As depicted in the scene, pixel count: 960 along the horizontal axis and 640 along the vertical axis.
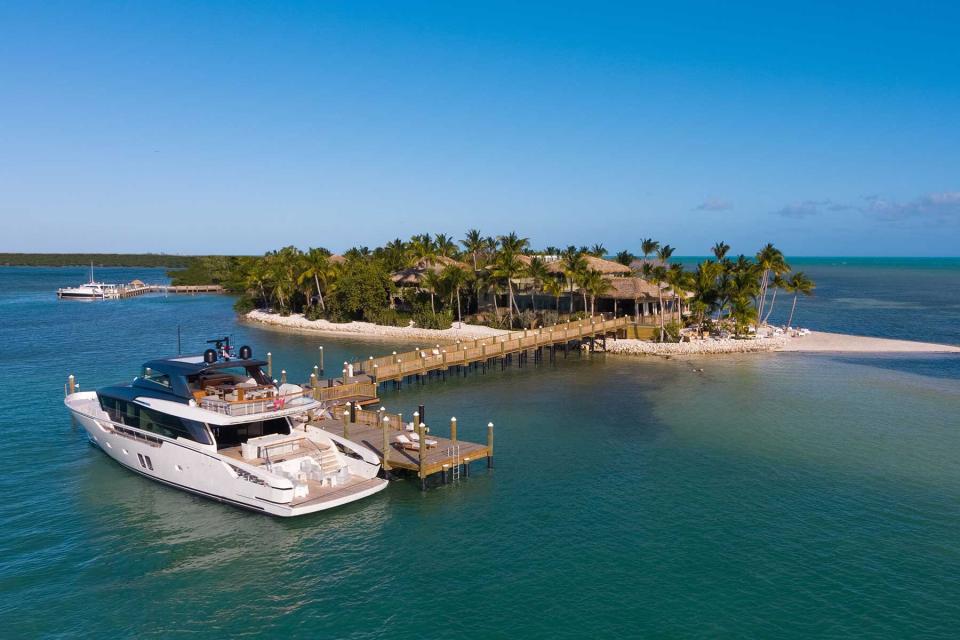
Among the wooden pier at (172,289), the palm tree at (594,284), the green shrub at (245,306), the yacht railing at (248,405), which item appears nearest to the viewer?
the yacht railing at (248,405)

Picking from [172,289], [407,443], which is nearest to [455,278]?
[407,443]

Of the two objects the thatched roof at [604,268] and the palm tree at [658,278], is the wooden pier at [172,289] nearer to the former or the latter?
the thatched roof at [604,268]

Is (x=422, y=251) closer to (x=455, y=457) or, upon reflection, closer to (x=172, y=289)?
(x=455, y=457)

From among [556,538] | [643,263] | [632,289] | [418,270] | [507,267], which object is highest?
[643,263]

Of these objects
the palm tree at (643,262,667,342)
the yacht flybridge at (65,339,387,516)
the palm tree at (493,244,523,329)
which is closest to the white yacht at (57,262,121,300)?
the palm tree at (493,244,523,329)

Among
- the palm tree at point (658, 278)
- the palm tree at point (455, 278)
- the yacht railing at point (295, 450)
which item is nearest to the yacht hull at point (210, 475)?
the yacht railing at point (295, 450)

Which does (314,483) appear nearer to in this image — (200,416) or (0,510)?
(200,416)
